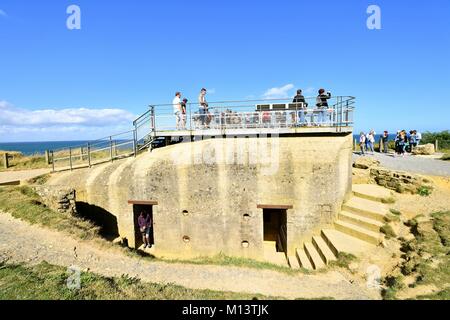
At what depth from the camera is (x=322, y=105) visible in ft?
39.4

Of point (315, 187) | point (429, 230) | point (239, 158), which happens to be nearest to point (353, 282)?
point (429, 230)

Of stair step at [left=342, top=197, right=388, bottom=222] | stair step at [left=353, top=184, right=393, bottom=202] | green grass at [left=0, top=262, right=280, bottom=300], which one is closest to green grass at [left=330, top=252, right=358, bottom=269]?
stair step at [left=342, top=197, right=388, bottom=222]

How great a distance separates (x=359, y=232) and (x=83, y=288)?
28.8ft

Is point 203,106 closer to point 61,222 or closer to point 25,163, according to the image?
point 61,222

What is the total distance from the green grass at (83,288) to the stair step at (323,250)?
3.55 meters

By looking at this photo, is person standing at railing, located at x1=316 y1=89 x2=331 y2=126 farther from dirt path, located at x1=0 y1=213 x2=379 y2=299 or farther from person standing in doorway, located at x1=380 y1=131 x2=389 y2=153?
person standing in doorway, located at x1=380 y1=131 x2=389 y2=153

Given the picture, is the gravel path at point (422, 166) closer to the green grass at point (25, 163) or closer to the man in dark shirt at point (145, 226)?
the man in dark shirt at point (145, 226)

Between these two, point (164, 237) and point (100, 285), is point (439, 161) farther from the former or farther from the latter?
point (100, 285)

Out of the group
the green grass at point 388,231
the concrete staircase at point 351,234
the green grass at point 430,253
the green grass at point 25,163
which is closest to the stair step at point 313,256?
the concrete staircase at point 351,234

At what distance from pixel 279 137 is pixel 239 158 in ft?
6.50

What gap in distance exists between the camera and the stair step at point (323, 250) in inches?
361

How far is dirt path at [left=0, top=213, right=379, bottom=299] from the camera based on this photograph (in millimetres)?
7496

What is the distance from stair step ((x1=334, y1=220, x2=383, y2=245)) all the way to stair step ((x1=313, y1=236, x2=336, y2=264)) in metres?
0.90

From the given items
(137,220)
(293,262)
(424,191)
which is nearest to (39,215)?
(137,220)
